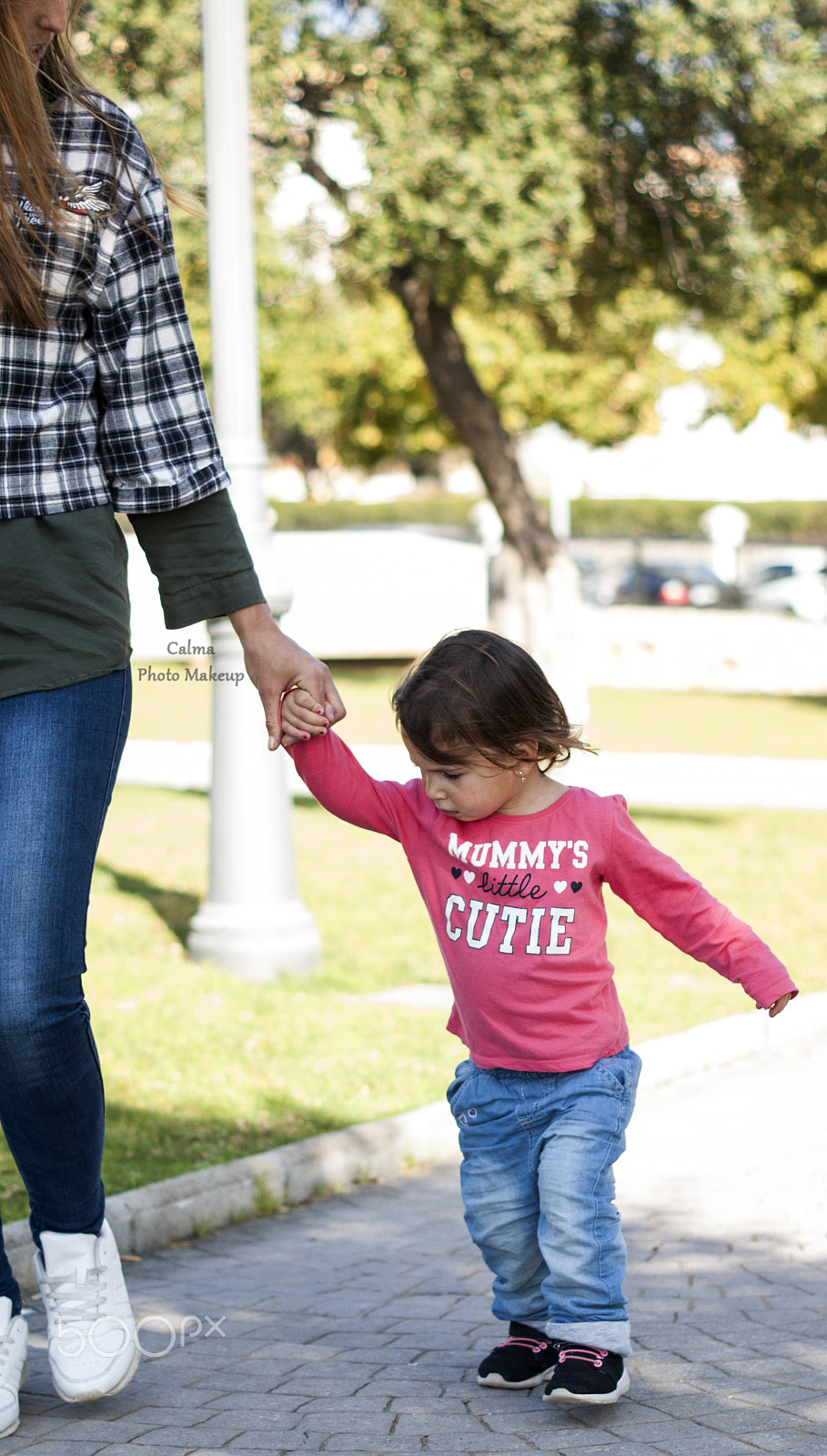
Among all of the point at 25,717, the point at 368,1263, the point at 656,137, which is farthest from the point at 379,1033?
the point at 656,137

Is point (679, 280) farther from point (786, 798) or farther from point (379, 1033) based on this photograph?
point (379, 1033)

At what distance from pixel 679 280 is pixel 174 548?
13.7 meters

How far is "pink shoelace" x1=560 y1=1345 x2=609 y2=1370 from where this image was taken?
2807mm

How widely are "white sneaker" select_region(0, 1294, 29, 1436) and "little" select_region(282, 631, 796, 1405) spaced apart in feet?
2.62

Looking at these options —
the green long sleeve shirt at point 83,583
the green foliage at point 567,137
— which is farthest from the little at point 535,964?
the green foliage at point 567,137

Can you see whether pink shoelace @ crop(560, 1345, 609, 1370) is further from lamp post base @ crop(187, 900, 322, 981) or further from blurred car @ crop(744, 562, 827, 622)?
blurred car @ crop(744, 562, 827, 622)

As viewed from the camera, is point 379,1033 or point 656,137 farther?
point 656,137

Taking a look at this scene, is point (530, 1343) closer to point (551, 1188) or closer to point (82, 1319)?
point (551, 1188)

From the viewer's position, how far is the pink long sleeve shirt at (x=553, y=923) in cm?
285

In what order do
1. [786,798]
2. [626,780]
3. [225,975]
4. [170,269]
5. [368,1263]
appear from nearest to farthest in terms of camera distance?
[170,269] < [368,1263] < [225,975] < [786,798] < [626,780]

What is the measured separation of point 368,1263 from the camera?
3.92m

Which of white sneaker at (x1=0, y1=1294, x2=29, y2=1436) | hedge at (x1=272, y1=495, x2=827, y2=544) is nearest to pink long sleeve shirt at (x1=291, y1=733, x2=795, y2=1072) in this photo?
white sneaker at (x1=0, y1=1294, x2=29, y2=1436)

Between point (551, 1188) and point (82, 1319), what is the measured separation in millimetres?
805

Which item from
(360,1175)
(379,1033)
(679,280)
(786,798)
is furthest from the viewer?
(679,280)
